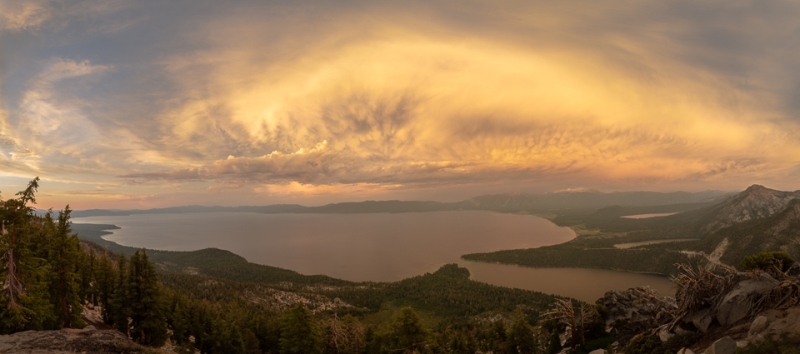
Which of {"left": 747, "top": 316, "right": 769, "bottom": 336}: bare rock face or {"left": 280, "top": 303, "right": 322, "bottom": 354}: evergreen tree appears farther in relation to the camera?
{"left": 280, "top": 303, "right": 322, "bottom": 354}: evergreen tree

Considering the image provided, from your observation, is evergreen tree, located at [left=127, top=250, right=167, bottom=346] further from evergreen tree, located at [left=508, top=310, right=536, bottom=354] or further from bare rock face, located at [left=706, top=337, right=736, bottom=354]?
bare rock face, located at [left=706, top=337, right=736, bottom=354]

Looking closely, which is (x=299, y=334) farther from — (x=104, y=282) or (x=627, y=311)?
(x=627, y=311)

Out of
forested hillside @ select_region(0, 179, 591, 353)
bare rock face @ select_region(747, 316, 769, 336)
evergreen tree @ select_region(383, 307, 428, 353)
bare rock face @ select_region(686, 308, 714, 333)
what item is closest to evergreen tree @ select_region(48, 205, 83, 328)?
forested hillside @ select_region(0, 179, 591, 353)

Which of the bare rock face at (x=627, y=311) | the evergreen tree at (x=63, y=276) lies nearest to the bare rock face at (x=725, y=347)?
the bare rock face at (x=627, y=311)

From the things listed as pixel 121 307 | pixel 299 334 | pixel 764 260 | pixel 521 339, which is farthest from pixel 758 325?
pixel 121 307

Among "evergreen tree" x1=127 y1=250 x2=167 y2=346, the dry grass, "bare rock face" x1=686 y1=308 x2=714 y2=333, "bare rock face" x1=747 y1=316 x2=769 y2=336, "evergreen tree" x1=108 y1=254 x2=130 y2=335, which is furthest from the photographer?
"evergreen tree" x1=127 y1=250 x2=167 y2=346

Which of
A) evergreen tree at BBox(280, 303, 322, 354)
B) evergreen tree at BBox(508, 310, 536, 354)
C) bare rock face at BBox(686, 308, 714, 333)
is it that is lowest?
evergreen tree at BBox(508, 310, 536, 354)

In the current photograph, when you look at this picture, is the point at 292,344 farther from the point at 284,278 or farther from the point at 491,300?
the point at 284,278
